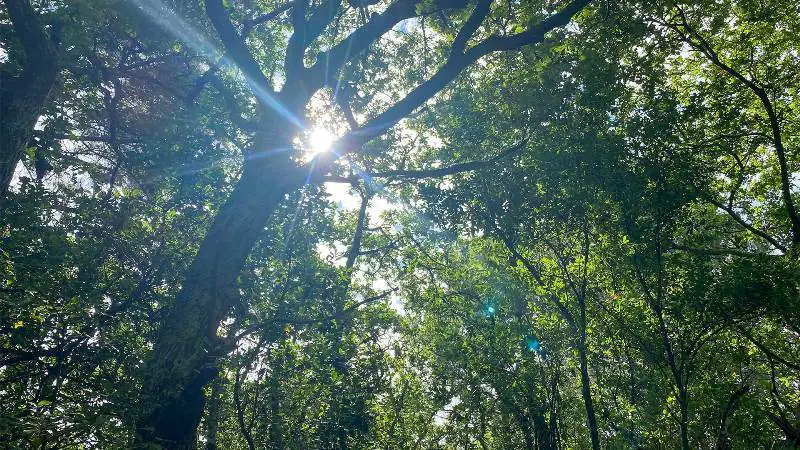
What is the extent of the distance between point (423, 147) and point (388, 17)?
7363 millimetres

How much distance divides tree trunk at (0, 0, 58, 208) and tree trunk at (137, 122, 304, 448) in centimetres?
294

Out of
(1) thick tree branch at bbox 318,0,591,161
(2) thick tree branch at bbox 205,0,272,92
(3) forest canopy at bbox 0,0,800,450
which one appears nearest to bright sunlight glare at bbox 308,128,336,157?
(3) forest canopy at bbox 0,0,800,450

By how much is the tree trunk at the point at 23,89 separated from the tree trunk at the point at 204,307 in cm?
294

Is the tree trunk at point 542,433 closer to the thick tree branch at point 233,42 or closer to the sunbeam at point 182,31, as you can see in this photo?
the sunbeam at point 182,31

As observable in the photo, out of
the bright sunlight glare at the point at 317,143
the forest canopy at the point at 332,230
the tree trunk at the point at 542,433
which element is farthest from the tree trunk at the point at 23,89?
the tree trunk at the point at 542,433

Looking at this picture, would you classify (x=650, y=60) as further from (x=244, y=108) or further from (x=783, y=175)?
(x=244, y=108)

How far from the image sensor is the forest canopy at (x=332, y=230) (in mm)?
6984

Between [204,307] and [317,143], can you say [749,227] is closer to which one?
[317,143]

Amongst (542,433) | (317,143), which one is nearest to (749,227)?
(542,433)

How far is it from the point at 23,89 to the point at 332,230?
721 centimetres

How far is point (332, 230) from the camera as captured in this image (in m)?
12.5

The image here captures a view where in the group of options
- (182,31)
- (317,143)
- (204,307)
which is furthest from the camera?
(182,31)

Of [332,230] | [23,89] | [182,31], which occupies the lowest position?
[23,89]

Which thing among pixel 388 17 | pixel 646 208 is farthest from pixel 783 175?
pixel 388 17
